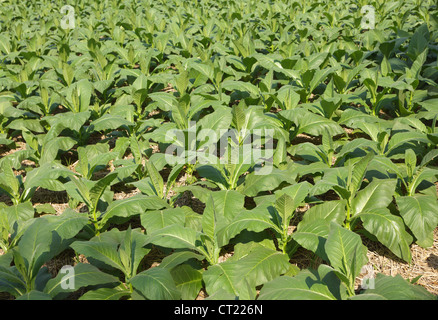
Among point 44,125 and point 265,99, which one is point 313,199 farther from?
point 44,125

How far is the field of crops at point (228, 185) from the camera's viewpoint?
2.16m

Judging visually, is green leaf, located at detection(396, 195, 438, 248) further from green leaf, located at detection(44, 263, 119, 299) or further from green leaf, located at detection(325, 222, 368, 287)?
green leaf, located at detection(44, 263, 119, 299)

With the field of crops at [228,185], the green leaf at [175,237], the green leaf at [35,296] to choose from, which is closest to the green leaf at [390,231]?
the field of crops at [228,185]

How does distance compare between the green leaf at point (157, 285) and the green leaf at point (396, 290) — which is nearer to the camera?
the green leaf at point (396, 290)

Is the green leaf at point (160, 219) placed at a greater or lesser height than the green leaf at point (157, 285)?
greater

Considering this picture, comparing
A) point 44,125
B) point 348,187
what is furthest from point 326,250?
point 44,125

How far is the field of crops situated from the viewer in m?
2.16

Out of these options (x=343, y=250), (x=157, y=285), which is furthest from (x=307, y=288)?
(x=157, y=285)

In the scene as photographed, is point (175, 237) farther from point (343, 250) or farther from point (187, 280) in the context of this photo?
point (343, 250)

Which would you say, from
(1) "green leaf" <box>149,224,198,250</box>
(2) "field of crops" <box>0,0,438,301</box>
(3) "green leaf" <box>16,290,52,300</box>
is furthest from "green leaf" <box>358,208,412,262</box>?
(3) "green leaf" <box>16,290,52,300</box>

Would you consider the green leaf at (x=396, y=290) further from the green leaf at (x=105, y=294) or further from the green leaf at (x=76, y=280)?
the green leaf at (x=76, y=280)

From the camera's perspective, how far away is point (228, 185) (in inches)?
121
